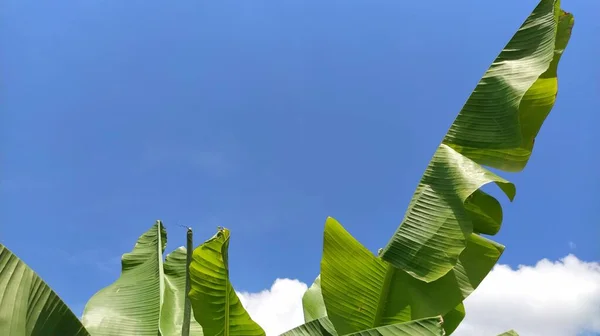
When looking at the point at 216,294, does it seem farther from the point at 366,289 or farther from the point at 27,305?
the point at 366,289

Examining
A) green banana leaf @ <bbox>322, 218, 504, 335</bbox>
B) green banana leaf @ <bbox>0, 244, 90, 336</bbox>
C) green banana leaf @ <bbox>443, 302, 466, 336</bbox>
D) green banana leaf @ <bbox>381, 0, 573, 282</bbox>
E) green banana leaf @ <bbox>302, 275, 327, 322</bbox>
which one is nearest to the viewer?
green banana leaf @ <bbox>0, 244, 90, 336</bbox>

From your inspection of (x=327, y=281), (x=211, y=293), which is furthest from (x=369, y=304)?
(x=211, y=293)

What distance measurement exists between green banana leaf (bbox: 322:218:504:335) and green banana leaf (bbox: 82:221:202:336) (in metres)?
0.92

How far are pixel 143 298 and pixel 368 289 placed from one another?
1.24 metres

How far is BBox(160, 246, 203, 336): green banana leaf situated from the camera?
9.05 ft

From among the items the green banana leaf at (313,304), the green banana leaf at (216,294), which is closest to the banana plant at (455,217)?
the green banana leaf at (216,294)

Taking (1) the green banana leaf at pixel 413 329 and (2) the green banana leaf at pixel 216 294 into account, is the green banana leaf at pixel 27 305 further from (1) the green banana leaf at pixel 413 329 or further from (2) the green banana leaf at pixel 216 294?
(1) the green banana leaf at pixel 413 329

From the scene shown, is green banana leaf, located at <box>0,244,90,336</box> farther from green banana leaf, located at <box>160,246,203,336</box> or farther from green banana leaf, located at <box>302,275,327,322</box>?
green banana leaf, located at <box>302,275,327,322</box>

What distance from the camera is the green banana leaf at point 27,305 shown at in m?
1.64

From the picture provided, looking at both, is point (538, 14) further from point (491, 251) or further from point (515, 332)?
point (515, 332)

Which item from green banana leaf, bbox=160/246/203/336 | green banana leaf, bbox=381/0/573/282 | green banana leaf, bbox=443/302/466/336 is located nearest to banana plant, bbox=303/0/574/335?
green banana leaf, bbox=381/0/573/282

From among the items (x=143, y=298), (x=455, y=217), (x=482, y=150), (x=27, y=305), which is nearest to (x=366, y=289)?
(x=455, y=217)

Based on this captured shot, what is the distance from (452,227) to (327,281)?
2.05ft

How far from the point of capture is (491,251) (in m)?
2.49
